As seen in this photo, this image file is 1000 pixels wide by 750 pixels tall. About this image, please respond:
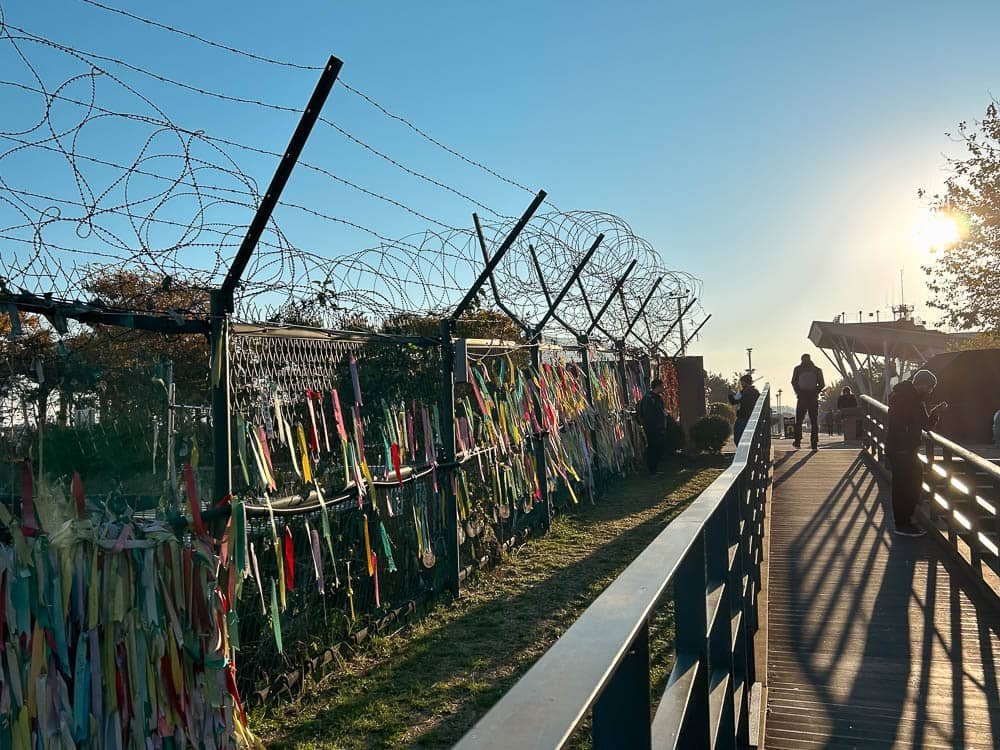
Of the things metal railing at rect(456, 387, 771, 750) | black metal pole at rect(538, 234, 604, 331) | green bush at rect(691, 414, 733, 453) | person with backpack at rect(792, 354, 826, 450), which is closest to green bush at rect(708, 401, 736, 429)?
green bush at rect(691, 414, 733, 453)

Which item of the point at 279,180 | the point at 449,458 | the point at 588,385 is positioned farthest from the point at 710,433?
the point at 279,180

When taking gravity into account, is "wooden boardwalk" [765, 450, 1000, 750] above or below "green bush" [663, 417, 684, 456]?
below

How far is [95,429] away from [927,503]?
23.7ft

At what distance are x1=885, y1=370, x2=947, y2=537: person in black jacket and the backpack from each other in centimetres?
580

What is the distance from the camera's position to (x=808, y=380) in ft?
42.4

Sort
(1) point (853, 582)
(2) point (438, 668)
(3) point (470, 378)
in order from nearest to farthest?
(2) point (438, 668) → (1) point (853, 582) → (3) point (470, 378)

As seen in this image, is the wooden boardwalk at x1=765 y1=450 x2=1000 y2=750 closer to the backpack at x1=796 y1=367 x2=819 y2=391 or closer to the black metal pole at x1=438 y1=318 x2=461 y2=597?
the black metal pole at x1=438 y1=318 x2=461 y2=597

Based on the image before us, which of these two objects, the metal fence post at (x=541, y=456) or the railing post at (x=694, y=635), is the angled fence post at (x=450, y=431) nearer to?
the metal fence post at (x=541, y=456)

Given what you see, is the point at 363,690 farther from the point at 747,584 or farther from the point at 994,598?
the point at 994,598

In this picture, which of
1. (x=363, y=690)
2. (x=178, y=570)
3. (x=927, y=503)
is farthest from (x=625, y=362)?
(x=178, y=570)

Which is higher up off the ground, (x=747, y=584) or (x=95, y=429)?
(x=95, y=429)

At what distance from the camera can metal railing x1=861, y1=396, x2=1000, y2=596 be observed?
17.3ft

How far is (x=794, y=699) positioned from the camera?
12.6 feet

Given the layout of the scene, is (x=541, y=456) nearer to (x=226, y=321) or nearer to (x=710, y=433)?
→ (x=226, y=321)
